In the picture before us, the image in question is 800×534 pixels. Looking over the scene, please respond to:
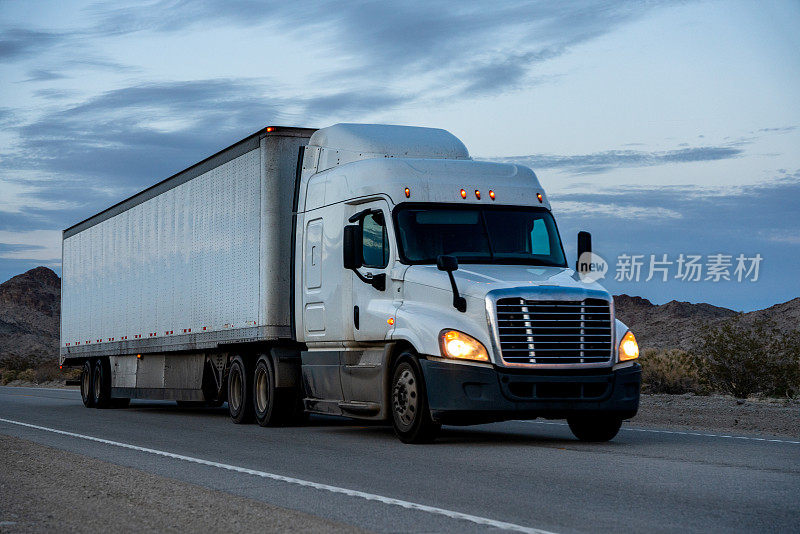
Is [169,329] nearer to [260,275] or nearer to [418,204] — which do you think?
[260,275]

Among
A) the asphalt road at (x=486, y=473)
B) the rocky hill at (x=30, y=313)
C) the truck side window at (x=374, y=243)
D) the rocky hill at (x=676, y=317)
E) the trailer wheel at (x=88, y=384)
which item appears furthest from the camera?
the rocky hill at (x=30, y=313)

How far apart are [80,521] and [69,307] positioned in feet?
76.3

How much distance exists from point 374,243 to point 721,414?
9.04 metres

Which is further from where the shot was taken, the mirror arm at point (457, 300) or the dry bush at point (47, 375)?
the dry bush at point (47, 375)

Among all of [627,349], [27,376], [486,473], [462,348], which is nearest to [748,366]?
[627,349]

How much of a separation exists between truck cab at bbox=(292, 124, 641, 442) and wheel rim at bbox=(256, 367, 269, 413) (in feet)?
Answer: 3.97

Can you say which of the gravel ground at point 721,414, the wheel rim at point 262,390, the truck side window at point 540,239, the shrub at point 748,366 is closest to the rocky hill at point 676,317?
the shrub at point 748,366

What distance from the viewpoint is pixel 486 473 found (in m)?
10.8

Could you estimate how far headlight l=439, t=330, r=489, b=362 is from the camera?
13055 mm

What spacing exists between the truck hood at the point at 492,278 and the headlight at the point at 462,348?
1.65ft

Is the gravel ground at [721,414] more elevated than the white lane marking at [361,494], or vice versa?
the gravel ground at [721,414]

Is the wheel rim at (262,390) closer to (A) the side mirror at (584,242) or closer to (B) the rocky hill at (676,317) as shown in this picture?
(A) the side mirror at (584,242)

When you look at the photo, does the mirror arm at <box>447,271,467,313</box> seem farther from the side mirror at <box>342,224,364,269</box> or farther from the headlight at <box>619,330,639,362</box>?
the headlight at <box>619,330,639,362</box>

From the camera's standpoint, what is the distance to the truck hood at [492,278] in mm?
13172
